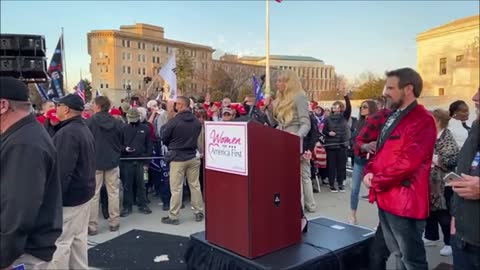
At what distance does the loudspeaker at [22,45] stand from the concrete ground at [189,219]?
4159 mm

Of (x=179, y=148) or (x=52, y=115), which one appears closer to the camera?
(x=52, y=115)

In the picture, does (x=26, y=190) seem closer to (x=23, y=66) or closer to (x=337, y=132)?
(x=337, y=132)

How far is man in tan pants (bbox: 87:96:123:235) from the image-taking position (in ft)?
20.1

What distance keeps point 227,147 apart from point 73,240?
1753 mm

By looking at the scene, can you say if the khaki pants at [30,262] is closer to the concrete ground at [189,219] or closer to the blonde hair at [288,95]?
the concrete ground at [189,219]

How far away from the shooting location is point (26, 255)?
2529 mm

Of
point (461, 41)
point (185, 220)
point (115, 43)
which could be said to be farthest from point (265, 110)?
point (115, 43)

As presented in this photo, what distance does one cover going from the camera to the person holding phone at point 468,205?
2.55 m

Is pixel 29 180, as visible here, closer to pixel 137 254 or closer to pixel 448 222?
pixel 137 254

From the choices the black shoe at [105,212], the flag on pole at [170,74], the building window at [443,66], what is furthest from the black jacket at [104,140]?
the building window at [443,66]

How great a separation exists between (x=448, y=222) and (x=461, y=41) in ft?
214

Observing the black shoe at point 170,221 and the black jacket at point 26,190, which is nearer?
the black jacket at point 26,190

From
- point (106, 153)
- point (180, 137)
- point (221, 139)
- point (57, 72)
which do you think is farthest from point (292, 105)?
point (57, 72)

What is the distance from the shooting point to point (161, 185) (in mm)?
7859
